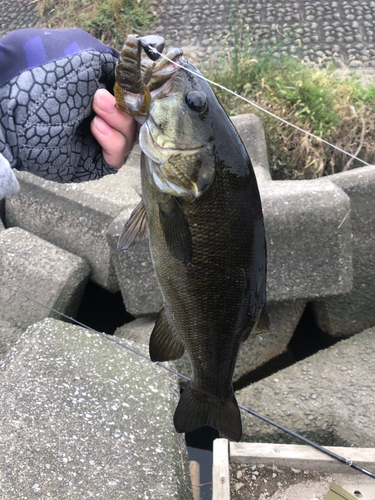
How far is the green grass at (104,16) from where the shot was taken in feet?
22.2

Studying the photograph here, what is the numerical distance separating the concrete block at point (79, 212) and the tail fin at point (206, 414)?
80.5 inches

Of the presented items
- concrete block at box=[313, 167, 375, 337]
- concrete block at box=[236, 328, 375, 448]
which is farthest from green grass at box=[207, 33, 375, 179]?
concrete block at box=[236, 328, 375, 448]

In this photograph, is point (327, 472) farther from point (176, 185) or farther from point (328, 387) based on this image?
point (176, 185)

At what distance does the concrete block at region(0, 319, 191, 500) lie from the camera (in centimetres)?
195

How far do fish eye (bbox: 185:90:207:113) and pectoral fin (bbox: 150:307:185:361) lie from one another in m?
0.71

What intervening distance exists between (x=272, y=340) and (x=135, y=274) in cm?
122

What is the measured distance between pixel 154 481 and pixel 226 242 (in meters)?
1.38

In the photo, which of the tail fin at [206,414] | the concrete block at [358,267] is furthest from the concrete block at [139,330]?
the tail fin at [206,414]

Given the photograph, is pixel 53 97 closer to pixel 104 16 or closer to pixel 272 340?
pixel 272 340

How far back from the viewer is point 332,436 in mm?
2617

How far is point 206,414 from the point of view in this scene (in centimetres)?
161

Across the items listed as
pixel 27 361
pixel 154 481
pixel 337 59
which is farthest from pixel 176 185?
pixel 337 59

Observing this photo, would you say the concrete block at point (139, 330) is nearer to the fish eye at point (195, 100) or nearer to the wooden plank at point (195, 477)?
the wooden plank at point (195, 477)

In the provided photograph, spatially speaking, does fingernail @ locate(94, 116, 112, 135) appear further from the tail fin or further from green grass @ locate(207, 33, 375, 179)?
green grass @ locate(207, 33, 375, 179)
